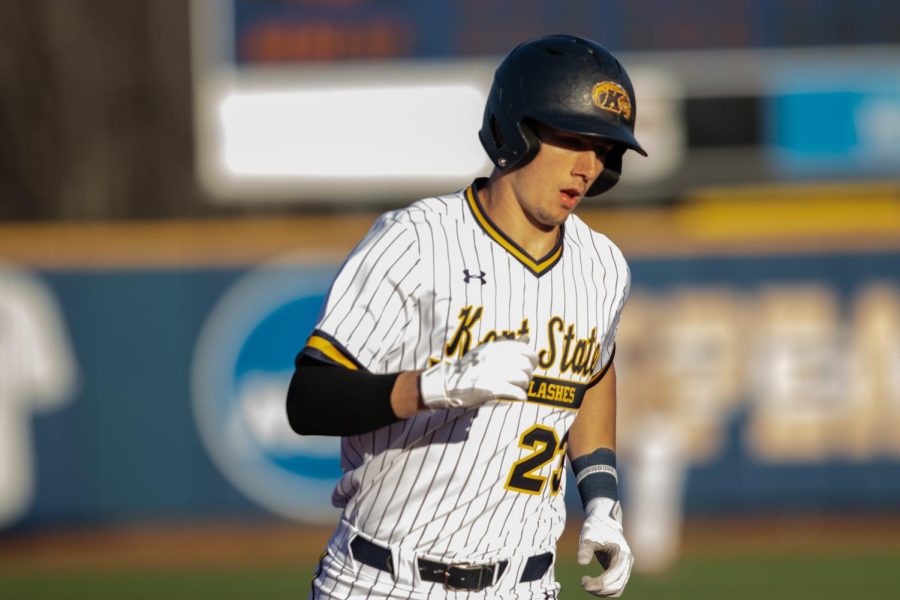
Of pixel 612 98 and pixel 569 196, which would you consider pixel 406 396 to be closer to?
pixel 569 196

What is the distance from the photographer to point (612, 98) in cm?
328

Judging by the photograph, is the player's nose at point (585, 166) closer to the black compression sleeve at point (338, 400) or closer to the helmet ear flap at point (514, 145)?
the helmet ear flap at point (514, 145)

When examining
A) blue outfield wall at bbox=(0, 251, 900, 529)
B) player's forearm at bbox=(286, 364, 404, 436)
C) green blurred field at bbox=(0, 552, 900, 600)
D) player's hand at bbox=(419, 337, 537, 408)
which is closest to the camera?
player's hand at bbox=(419, 337, 537, 408)

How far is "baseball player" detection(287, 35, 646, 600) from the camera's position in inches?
124

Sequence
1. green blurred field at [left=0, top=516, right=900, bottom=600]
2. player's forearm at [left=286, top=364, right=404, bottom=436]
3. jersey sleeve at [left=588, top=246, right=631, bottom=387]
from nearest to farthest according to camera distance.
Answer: player's forearm at [left=286, top=364, right=404, bottom=436], jersey sleeve at [left=588, top=246, right=631, bottom=387], green blurred field at [left=0, top=516, right=900, bottom=600]

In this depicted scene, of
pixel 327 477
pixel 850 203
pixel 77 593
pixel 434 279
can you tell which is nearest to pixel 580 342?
pixel 434 279

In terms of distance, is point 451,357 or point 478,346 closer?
point 478,346

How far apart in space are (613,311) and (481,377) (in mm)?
684

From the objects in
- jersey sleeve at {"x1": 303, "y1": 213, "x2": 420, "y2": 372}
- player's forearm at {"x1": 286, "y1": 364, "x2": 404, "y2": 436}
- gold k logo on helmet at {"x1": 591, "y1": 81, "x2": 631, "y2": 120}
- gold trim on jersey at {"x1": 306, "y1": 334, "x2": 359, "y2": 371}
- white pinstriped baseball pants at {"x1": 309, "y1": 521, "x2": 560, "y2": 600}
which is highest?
gold k logo on helmet at {"x1": 591, "y1": 81, "x2": 631, "y2": 120}

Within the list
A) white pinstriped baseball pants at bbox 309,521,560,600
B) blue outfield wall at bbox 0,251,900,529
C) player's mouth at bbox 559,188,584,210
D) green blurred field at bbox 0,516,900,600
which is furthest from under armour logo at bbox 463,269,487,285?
blue outfield wall at bbox 0,251,900,529

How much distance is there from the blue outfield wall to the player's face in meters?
8.05

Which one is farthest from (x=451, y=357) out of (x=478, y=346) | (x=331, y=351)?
(x=331, y=351)

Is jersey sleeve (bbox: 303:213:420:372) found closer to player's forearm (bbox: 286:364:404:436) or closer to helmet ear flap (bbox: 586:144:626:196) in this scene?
player's forearm (bbox: 286:364:404:436)

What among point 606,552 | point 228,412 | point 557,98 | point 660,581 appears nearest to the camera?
point 557,98
